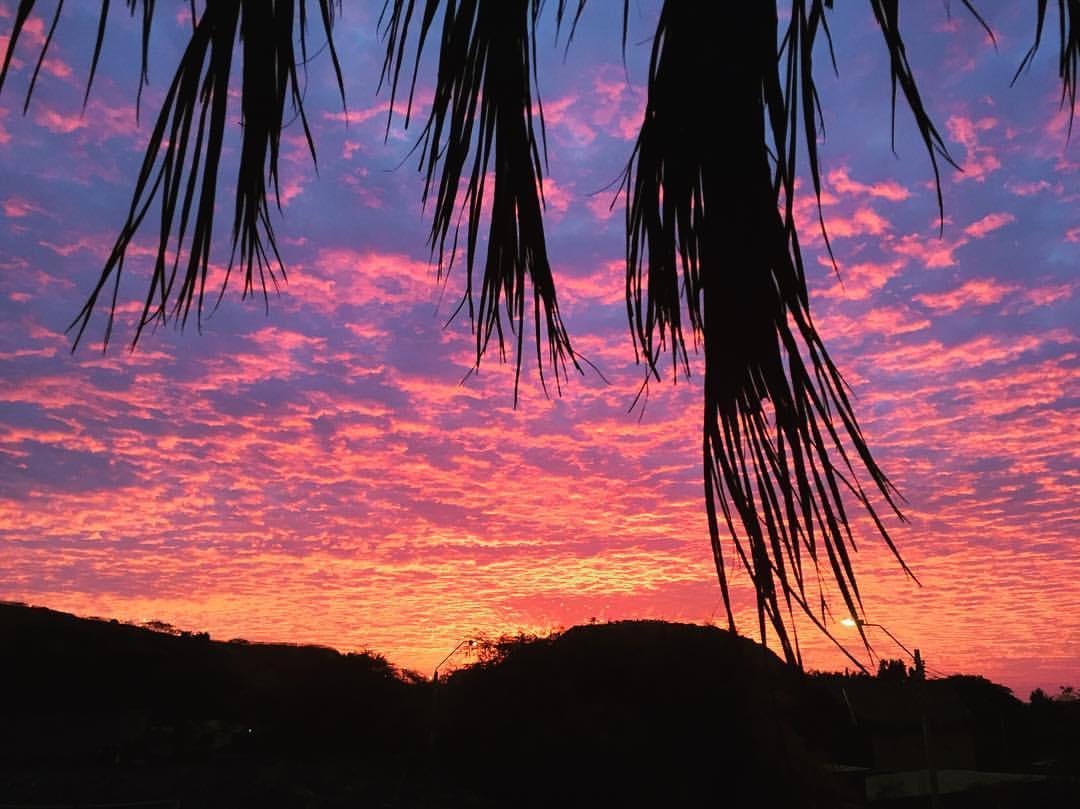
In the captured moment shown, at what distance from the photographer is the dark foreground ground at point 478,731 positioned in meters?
32.5

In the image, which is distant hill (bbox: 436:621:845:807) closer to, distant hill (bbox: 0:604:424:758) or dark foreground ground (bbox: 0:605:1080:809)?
dark foreground ground (bbox: 0:605:1080:809)

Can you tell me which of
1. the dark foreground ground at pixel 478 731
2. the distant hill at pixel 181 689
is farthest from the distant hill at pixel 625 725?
the distant hill at pixel 181 689

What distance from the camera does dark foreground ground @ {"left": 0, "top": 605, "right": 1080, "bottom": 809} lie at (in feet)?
107

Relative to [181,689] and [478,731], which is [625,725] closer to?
[478,731]

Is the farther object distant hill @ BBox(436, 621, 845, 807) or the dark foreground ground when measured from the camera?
the dark foreground ground

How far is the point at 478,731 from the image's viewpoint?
3731 centimetres

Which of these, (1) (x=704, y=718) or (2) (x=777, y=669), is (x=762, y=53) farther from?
(1) (x=704, y=718)

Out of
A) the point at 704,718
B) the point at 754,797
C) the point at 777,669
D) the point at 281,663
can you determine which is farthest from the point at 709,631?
the point at 777,669

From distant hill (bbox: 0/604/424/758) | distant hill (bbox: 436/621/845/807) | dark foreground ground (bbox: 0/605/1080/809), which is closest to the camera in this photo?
distant hill (bbox: 436/621/845/807)

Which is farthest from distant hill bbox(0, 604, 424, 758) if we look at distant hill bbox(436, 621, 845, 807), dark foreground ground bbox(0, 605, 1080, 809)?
distant hill bbox(436, 621, 845, 807)

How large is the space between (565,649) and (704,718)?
673 centimetres

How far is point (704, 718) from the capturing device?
33844 millimetres

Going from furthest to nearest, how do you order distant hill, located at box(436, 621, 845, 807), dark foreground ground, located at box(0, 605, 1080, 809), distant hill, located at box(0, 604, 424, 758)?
1. distant hill, located at box(0, 604, 424, 758)
2. dark foreground ground, located at box(0, 605, 1080, 809)
3. distant hill, located at box(436, 621, 845, 807)

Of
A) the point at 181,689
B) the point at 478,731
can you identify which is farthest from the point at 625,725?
the point at 181,689
